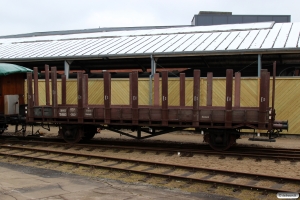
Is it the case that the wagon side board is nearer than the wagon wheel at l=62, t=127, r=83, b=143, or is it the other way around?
the wagon side board

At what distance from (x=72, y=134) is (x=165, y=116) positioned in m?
4.58

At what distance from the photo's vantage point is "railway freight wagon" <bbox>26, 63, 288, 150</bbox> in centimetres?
1145

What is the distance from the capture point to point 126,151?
41.9 ft

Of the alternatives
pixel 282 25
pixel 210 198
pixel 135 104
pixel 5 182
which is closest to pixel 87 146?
pixel 135 104

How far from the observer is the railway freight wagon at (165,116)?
451 inches

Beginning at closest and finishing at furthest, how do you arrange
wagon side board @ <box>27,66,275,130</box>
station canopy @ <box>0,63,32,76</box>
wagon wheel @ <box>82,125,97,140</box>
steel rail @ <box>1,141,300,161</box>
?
steel rail @ <box>1,141,300,161</box>, wagon side board @ <box>27,66,275,130</box>, wagon wheel @ <box>82,125,97,140</box>, station canopy @ <box>0,63,32,76</box>

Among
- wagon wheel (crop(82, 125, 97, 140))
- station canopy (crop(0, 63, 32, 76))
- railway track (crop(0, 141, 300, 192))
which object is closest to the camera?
railway track (crop(0, 141, 300, 192))

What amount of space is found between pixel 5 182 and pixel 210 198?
500 cm

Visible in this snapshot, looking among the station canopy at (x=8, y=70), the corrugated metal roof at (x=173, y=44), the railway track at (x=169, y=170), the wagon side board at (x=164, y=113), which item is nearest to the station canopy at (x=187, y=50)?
the corrugated metal roof at (x=173, y=44)

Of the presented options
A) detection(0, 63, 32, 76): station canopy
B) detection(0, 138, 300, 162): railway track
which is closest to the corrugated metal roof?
detection(0, 63, 32, 76): station canopy

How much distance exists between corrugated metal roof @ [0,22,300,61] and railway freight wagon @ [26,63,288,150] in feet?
16.0

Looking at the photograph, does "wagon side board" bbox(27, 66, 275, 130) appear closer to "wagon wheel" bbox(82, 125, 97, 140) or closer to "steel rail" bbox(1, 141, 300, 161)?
"wagon wheel" bbox(82, 125, 97, 140)

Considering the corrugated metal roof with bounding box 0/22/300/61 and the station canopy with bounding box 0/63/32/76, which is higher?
the corrugated metal roof with bounding box 0/22/300/61

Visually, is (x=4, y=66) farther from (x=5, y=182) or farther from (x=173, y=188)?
(x=173, y=188)
